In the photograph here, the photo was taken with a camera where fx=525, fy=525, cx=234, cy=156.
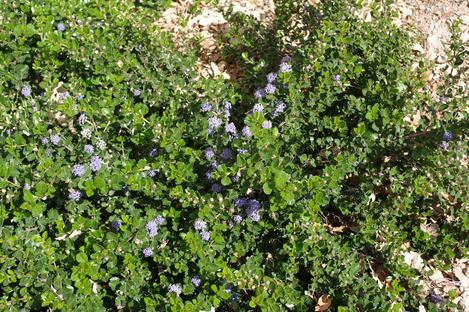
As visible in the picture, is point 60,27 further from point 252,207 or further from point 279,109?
point 252,207

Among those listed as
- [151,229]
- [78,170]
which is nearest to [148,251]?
[151,229]

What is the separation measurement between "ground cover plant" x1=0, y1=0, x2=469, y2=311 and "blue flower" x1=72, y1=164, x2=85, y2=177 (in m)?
0.01

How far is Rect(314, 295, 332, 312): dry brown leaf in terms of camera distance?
278 centimetres

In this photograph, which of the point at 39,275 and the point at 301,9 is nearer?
the point at 39,275

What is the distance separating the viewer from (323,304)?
2791 mm

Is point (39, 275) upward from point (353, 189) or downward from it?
downward

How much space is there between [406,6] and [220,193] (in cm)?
267

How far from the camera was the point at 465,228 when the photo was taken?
2953mm

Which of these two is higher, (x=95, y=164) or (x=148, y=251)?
(x=95, y=164)

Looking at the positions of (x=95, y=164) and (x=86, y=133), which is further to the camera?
(x=86, y=133)

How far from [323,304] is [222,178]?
86 cm

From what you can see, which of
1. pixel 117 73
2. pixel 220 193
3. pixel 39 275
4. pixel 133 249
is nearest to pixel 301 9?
pixel 117 73

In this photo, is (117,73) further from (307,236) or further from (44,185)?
(307,236)

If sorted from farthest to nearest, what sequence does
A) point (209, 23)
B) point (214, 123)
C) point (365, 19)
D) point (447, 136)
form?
point (209, 23) → point (365, 19) → point (214, 123) → point (447, 136)
